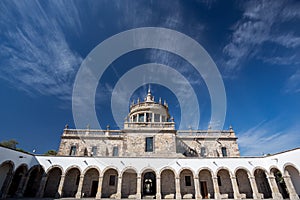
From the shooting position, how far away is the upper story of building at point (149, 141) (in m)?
20.1

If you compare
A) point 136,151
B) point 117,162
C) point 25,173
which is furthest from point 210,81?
point 25,173

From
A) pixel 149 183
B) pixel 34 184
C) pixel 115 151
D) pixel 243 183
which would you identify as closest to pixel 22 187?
pixel 34 184

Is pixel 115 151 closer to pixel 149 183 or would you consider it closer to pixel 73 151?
pixel 73 151

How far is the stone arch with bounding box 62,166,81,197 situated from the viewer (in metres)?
17.9

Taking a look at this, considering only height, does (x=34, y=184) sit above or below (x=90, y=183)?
below

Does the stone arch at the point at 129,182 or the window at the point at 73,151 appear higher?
the window at the point at 73,151

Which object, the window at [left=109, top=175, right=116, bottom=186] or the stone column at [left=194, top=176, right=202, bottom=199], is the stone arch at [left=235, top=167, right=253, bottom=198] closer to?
the stone column at [left=194, top=176, right=202, bottom=199]

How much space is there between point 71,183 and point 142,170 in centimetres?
911

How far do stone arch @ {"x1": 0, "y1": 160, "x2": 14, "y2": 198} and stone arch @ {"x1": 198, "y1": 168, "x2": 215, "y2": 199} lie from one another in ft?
64.7

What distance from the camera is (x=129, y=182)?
57.7ft

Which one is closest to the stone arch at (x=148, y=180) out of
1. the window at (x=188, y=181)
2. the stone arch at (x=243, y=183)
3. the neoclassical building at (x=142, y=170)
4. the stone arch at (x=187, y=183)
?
the neoclassical building at (x=142, y=170)

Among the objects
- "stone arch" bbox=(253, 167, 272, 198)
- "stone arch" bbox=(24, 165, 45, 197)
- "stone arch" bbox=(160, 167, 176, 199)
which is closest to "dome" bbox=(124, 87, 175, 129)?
"stone arch" bbox=(160, 167, 176, 199)

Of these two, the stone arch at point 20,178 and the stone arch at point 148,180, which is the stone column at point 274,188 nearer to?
the stone arch at point 148,180

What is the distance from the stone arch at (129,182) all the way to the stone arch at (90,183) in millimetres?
3494
